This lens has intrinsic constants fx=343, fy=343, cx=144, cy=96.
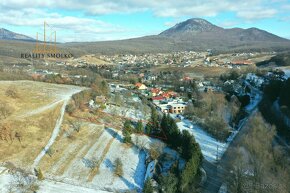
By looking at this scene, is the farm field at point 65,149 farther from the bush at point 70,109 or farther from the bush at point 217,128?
the bush at point 217,128

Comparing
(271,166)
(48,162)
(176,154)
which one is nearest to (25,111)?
(48,162)

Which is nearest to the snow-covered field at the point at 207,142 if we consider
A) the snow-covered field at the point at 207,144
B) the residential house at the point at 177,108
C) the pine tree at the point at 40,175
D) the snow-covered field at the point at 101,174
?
the snow-covered field at the point at 207,144

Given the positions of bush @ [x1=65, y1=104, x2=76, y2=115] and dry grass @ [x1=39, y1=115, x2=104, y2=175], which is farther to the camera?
bush @ [x1=65, y1=104, x2=76, y2=115]

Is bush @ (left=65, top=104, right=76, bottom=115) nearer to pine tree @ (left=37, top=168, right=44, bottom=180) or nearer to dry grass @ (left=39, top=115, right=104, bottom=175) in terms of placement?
dry grass @ (left=39, top=115, right=104, bottom=175)

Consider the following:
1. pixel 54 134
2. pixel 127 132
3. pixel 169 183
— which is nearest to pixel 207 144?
pixel 127 132

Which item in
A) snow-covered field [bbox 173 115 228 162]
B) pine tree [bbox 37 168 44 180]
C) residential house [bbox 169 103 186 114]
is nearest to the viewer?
pine tree [bbox 37 168 44 180]

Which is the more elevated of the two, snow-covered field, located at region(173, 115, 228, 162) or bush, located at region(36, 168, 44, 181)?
snow-covered field, located at region(173, 115, 228, 162)

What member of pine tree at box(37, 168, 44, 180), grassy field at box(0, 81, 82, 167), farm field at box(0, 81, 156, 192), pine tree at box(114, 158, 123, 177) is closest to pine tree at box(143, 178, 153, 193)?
farm field at box(0, 81, 156, 192)

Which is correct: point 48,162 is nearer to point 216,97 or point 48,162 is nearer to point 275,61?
point 216,97

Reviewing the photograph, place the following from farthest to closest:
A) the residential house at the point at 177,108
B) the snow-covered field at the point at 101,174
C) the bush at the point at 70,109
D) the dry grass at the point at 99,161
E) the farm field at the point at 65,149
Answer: the residential house at the point at 177,108, the bush at the point at 70,109, the dry grass at the point at 99,161, the farm field at the point at 65,149, the snow-covered field at the point at 101,174

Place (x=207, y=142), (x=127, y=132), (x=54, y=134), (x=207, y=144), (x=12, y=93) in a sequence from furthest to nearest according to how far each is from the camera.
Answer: (x=12, y=93) < (x=207, y=142) < (x=207, y=144) < (x=54, y=134) < (x=127, y=132)

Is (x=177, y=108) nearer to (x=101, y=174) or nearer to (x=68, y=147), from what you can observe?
(x=68, y=147)
